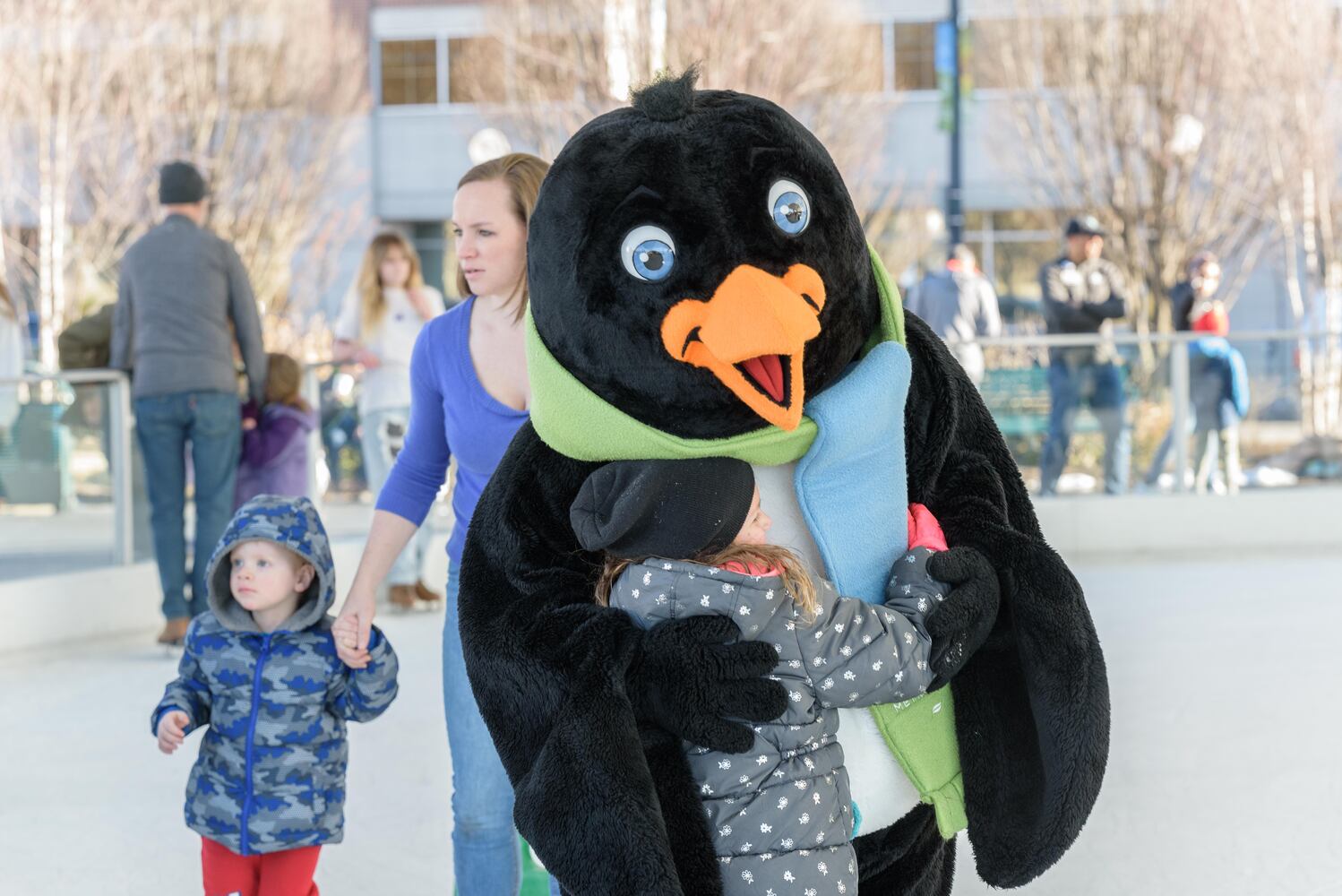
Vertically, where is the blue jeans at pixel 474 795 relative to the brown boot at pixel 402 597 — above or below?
above

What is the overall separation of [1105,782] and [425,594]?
4139mm

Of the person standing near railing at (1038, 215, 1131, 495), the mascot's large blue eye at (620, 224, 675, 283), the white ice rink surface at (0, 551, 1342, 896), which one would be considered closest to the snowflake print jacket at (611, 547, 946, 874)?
the mascot's large blue eye at (620, 224, 675, 283)

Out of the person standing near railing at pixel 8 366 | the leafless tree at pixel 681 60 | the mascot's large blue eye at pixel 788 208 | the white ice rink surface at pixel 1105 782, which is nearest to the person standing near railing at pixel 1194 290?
the white ice rink surface at pixel 1105 782

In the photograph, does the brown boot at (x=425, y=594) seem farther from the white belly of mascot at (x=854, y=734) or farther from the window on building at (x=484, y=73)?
the window on building at (x=484, y=73)

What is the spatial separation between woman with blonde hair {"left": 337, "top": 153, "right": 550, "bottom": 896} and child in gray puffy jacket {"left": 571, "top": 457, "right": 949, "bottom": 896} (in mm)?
921

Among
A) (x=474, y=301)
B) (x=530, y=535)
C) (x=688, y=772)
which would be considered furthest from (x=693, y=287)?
(x=474, y=301)

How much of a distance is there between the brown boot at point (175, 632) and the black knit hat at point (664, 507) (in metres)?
5.20

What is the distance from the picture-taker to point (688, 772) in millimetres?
2062

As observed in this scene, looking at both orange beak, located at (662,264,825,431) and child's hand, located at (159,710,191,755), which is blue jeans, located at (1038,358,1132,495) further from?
orange beak, located at (662,264,825,431)

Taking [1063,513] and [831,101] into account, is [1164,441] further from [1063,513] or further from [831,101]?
[831,101]

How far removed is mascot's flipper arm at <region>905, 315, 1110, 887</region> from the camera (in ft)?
7.07

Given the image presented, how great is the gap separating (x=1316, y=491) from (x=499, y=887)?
807cm

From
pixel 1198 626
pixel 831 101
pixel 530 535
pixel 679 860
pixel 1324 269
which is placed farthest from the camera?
pixel 831 101

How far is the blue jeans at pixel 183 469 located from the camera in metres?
6.74
